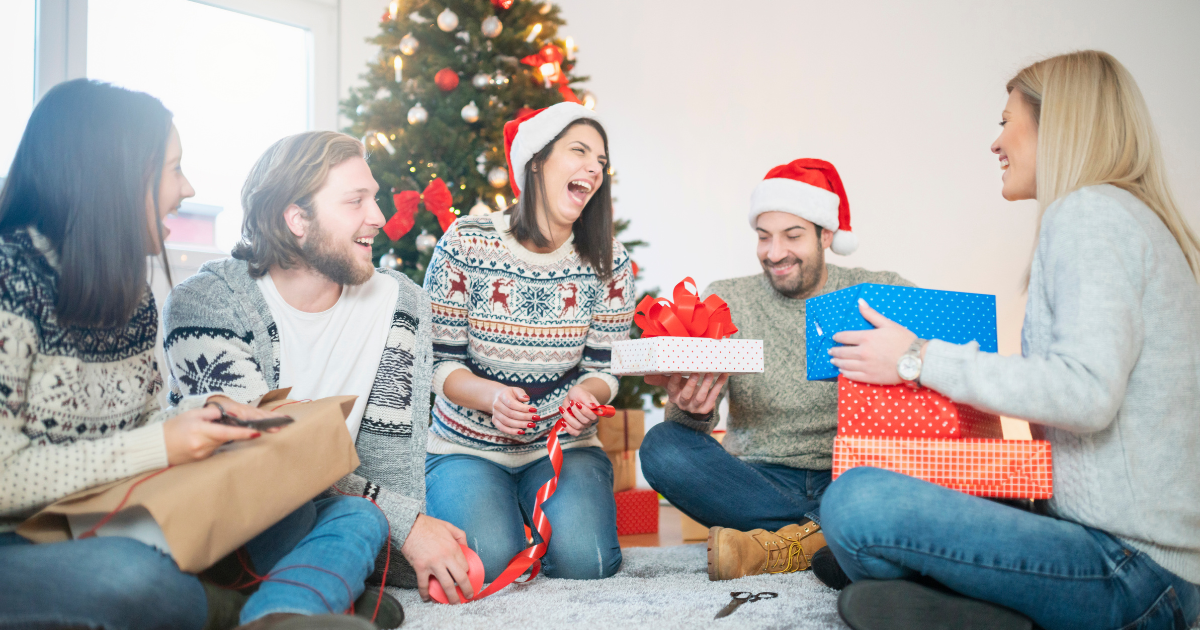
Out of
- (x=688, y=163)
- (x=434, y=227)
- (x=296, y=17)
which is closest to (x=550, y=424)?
(x=434, y=227)

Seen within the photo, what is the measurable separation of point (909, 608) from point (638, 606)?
0.48 metres

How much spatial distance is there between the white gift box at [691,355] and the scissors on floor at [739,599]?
468 mm

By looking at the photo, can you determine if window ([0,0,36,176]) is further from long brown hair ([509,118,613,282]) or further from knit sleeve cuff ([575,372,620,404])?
knit sleeve cuff ([575,372,620,404])

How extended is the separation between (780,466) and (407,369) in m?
0.98

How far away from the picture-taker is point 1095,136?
1218 mm

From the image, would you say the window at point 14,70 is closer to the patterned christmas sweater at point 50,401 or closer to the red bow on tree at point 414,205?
the red bow on tree at point 414,205

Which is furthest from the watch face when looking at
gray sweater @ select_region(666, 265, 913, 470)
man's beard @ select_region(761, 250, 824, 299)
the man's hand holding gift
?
man's beard @ select_region(761, 250, 824, 299)

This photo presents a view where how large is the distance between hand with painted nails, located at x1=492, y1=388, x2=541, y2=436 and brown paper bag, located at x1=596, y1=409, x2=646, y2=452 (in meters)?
0.90

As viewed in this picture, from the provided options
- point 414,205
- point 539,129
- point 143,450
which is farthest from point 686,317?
point 414,205

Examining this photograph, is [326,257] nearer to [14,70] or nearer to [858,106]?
[14,70]

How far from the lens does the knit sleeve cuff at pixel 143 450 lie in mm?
963

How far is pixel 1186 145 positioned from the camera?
107 inches

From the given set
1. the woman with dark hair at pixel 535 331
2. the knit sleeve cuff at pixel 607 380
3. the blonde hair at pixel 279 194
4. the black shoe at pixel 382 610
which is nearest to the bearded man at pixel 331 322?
the blonde hair at pixel 279 194

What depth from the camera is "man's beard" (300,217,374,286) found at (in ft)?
4.97
